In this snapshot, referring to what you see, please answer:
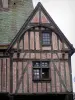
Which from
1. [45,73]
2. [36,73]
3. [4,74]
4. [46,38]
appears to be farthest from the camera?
[46,38]

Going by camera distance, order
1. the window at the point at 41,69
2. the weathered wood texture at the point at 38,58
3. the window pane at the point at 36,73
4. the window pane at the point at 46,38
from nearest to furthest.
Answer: the weathered wood texture at the point at 38,58, the window pane at the point at 36,73, the window at the point at 41,69, the window pane at the point at 46,38

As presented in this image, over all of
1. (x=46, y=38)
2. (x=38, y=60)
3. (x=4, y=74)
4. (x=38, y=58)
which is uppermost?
(x=46, y=38)

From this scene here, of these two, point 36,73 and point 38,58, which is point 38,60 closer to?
point 38,58

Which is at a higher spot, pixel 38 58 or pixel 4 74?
pixel 38 58

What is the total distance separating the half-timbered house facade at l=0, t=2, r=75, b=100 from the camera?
24.0 m

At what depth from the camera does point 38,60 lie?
2452 centimetres

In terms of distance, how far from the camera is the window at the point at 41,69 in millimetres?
24391

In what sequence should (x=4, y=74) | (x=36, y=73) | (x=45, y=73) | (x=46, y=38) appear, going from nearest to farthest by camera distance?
(x=4, y=74) → (x=36, y=73) → (x=45, y=73) → (x=46, y=38)

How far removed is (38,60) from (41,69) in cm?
63

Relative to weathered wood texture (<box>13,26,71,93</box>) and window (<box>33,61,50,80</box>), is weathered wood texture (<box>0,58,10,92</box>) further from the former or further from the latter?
window (<box>33,61,50,80</box>)

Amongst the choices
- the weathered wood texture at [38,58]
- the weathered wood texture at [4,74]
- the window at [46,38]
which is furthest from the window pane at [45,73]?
the weathered wood texture at [4,74]

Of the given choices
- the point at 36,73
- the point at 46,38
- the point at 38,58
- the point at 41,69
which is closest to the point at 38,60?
the point at 38,58

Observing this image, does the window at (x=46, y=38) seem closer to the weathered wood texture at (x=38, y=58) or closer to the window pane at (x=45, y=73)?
the weathered wood texture at (x=38, y=58)

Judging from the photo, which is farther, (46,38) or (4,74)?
(46,38)
